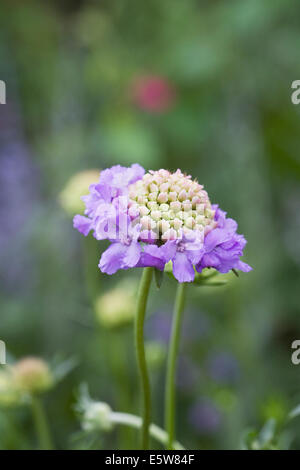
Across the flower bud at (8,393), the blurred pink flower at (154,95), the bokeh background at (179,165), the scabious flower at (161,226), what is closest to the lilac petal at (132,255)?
the scabious flower at (161,226)

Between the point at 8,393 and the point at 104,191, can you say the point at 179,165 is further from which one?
the point at 104,191

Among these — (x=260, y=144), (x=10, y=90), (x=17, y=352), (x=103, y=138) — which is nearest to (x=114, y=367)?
(x=17, y=352)

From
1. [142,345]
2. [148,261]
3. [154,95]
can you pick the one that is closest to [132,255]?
[148,261]

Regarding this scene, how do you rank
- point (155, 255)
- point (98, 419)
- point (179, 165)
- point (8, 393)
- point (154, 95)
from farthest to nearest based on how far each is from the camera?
point (179, 165) → point (154, 95) → point (8, 393) → point (98, 419) → point (155, 255)

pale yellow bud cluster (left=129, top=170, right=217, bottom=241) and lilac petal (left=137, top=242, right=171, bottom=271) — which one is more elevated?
pale yellow bud cluster (left=129, top=170, right=217, bottom=241)

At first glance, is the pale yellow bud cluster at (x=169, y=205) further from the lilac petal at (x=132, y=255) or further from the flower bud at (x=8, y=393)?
the flower bud at (x=8, y=393)

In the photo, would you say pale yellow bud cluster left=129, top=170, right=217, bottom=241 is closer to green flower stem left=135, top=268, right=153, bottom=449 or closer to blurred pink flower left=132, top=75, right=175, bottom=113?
green flower stem left=135, top=268, right=153, bottom=449

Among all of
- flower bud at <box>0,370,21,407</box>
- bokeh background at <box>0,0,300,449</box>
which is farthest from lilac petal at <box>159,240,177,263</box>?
bokeh background at <box>0,0,300,449</box>
